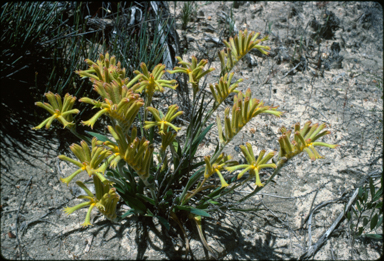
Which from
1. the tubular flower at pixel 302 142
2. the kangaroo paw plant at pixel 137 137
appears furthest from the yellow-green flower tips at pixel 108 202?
the tubular flower at pixel 302 142

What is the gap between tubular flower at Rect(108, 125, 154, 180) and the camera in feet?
4.29

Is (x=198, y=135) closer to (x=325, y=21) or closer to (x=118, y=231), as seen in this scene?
(x=118, y=231)

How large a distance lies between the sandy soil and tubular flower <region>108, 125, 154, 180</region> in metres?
0.85

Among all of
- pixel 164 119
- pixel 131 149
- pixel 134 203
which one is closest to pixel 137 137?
pixel 131 149

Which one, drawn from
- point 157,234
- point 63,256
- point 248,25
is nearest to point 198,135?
point 157,234

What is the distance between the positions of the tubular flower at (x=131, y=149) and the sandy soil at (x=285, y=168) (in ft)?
2.79

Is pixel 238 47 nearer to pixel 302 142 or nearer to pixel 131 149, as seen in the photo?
pixel 302 142

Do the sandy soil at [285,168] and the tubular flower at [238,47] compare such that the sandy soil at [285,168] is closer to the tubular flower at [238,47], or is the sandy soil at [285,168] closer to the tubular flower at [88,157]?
the tubular flower at [88,157]

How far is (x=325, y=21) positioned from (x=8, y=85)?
4.02 meters

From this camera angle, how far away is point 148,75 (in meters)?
1.63

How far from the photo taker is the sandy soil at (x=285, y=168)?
1.96m

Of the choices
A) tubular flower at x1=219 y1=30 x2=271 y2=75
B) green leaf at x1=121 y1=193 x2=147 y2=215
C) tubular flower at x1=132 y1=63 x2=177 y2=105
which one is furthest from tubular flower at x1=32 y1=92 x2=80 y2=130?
tubular flower at x1=219 y1=30 x2=271 y2=75

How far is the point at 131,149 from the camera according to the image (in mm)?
1311

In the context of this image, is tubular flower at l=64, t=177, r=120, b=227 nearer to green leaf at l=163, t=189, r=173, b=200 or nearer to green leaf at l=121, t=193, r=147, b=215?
green leaf at l=121, t=193, r=147, b=215
